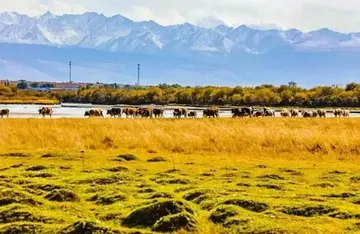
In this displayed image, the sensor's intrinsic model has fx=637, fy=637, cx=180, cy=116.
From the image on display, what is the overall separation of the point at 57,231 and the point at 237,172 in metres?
9.77

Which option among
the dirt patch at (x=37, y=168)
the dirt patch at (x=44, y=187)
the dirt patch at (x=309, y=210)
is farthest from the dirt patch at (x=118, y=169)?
the dirt patch at (x=309, y=210)

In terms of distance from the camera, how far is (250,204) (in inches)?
533

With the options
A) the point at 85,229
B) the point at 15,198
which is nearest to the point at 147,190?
the point at 15,198

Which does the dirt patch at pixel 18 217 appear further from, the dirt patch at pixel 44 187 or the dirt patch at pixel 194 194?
the dirt patch at pixel 194 194

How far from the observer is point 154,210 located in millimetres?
12695

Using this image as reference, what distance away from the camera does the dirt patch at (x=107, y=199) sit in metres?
14.6

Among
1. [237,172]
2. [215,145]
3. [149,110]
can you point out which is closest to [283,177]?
[237,172]

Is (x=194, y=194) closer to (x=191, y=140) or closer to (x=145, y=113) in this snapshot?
(x=191, y=140)

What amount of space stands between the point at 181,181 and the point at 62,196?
409 centimetres

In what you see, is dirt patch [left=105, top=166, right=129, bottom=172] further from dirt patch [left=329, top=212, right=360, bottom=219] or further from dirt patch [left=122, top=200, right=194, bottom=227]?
dirt patch [left=329, top=212, right=360, bottom=219]

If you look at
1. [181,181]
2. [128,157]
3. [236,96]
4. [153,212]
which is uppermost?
[236,96]

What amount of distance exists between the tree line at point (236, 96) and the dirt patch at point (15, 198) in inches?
4037

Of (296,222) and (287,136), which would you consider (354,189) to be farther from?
(287,136)

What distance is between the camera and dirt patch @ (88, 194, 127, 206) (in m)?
14.6
